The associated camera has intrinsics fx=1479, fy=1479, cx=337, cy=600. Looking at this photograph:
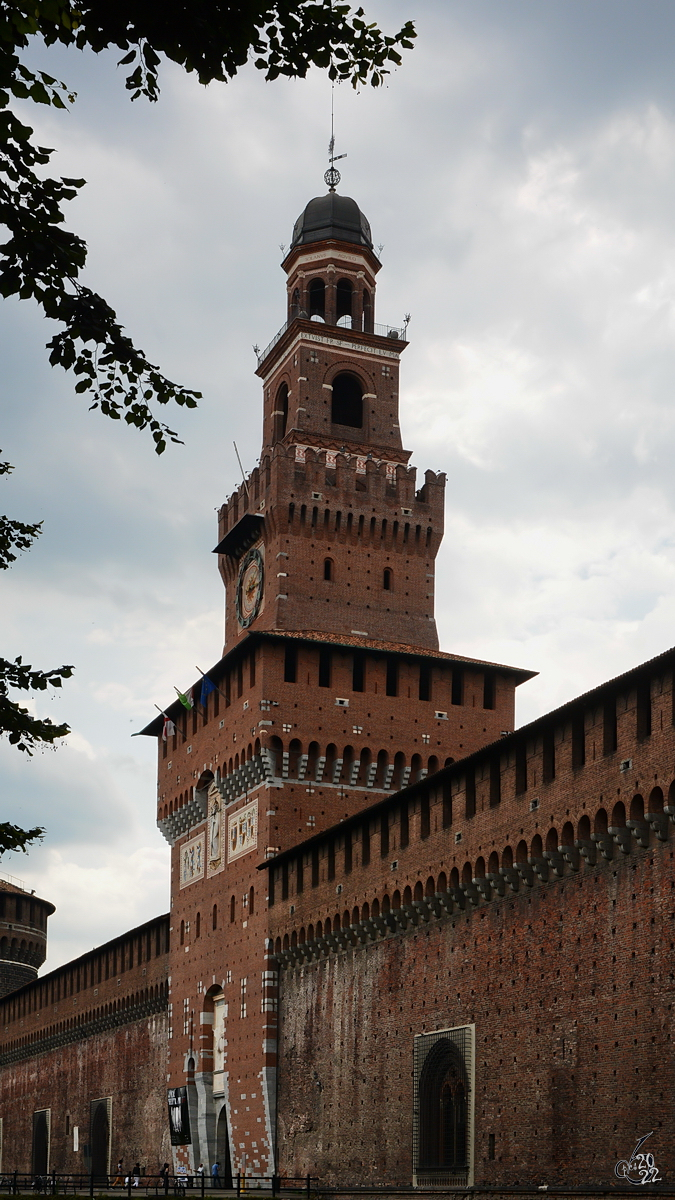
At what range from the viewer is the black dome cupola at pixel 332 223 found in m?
55.0

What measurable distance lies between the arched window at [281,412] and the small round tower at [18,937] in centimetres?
4323

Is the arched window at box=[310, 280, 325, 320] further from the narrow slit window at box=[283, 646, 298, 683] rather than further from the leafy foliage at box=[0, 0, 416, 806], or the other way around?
the leafy foliage at box=[0, 0, 416, 806]

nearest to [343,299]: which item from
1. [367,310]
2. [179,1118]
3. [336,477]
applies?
[367,310]

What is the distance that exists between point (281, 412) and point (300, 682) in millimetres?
12948

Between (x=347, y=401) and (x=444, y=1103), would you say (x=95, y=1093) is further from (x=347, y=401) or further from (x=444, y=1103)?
(x=444, y=1103)

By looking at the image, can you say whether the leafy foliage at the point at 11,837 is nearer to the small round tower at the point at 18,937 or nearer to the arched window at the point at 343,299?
the arched window at the point at 343,299

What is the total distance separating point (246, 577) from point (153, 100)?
4019 centimetres

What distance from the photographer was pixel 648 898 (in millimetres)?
25219

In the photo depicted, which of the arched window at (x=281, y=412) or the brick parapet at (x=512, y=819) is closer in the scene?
the brick parapet at (x=512, y=819)

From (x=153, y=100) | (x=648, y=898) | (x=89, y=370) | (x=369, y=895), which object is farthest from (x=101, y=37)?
(x=369, y=895)

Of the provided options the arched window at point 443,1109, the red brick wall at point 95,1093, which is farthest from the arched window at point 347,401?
the arched window at point 443,1109

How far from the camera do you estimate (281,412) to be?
5381cm

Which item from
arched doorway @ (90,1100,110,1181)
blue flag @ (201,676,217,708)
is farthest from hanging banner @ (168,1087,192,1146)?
blue flag @ (201,676,217,708)

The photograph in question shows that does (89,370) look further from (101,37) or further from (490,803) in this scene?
(490,803)
